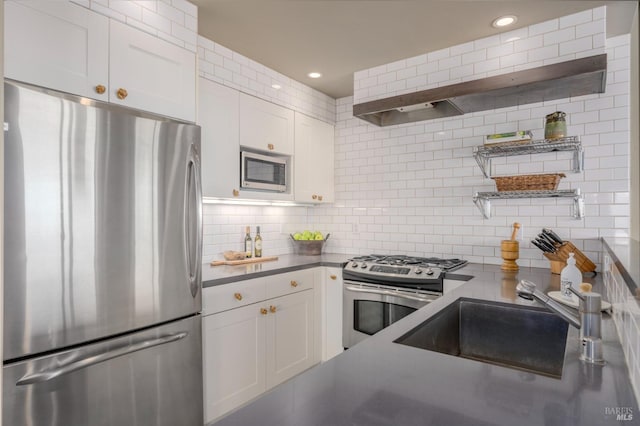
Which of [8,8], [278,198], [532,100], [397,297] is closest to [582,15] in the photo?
[532,100]

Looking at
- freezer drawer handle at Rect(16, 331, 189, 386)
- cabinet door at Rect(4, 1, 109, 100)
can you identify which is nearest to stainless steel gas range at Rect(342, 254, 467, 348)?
freezer drawer handle at Rect(16, 331, 189, 386)

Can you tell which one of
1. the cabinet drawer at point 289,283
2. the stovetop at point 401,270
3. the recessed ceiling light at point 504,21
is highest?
the recessed ceiling light at point 504,21

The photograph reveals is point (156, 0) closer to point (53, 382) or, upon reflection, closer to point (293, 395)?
point (53, 382)

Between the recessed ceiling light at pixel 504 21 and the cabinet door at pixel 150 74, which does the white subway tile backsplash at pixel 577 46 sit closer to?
the recessed ceiling light at pixel 504 21

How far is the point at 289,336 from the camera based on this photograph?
8.86ft

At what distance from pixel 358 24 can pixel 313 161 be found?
1356 millimetres

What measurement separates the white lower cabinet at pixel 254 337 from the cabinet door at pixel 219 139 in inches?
28.0

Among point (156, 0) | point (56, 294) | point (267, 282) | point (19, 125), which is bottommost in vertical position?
point (267, 282)

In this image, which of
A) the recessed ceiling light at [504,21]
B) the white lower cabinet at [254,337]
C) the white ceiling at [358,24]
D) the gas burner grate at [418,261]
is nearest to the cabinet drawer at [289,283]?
the white lower cabinet at [254,337]

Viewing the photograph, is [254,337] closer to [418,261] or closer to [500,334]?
[418,261]

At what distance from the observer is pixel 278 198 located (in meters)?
3.08

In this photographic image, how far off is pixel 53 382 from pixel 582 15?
322cm

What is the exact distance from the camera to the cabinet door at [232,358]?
2.12 m

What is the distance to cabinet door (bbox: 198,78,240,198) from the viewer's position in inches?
98.0
